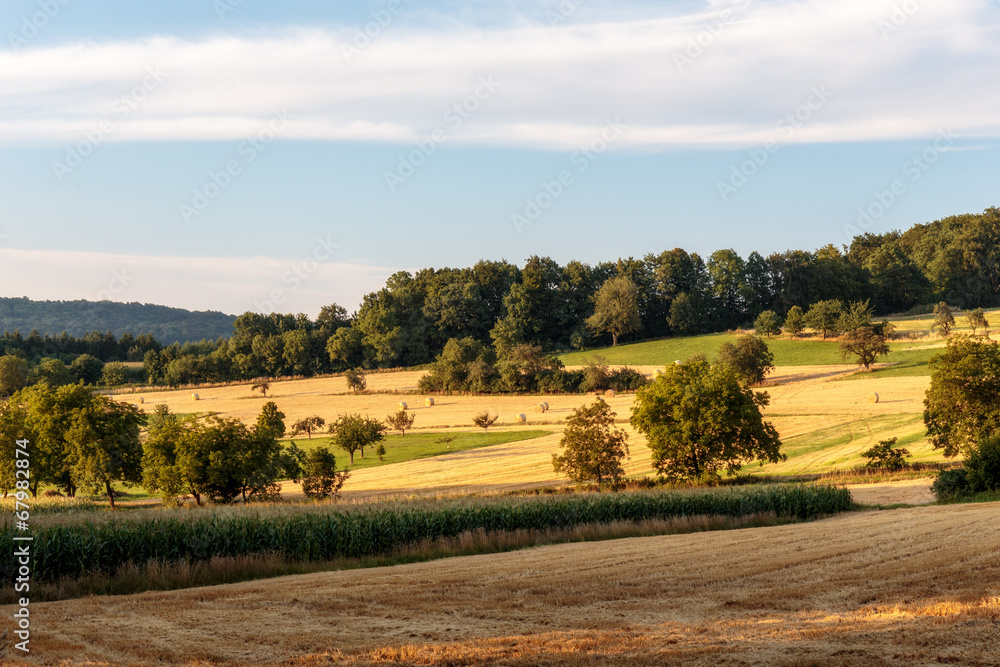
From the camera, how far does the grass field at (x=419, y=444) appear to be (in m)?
54.7

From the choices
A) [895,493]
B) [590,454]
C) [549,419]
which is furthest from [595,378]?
[895,493]

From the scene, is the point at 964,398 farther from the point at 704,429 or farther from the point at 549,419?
the point at 549,419

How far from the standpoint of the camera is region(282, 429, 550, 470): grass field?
5472cm

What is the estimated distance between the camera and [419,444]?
2349 inches

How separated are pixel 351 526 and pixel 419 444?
1456 inches

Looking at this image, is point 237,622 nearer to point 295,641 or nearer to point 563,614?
point 295,641

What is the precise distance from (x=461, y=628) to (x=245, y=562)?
10178 millimetres

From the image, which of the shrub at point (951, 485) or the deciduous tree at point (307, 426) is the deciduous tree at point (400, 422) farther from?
the shrub at point (951, 485)

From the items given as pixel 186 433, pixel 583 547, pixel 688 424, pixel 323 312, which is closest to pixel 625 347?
pixel 323 312

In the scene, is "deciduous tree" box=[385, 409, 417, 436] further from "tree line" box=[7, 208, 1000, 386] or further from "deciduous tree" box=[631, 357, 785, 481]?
"tree line" box=[7, 208, 1000, 386]

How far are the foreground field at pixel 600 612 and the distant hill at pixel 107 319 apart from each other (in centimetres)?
15086

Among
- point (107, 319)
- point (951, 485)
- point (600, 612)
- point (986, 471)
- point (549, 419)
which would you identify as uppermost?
point (107, 319)

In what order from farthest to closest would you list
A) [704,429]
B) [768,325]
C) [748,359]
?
[768,325] → [748,359] → [704,429]

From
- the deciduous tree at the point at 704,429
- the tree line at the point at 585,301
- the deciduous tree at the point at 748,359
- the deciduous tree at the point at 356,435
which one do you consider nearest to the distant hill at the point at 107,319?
the tree line at the point at 585,301
